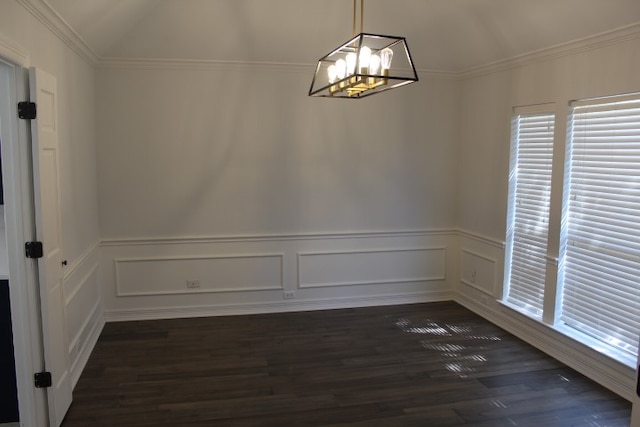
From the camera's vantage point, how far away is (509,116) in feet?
15.2

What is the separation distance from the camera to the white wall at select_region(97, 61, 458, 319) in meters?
4.77

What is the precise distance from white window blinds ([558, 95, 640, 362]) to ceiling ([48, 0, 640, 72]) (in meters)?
0.69

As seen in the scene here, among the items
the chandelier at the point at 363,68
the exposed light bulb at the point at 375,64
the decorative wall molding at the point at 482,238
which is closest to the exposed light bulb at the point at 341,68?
the chandelier at the point at 363,68

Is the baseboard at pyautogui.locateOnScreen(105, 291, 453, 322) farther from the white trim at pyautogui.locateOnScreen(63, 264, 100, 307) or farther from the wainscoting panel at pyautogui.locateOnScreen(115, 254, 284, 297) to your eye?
the white trim at pyautogui.locateOnScreen(63, 264, 100, 307)

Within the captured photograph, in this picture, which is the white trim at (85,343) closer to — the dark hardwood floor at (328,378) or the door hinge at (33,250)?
the dark hardwood floor at (328,378)

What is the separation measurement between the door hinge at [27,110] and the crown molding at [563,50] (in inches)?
150

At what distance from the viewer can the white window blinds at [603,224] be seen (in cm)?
344

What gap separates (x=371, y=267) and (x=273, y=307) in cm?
118

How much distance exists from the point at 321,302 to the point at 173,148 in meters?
2.26

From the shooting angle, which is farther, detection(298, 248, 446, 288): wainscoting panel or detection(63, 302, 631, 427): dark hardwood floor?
detection(298, 248, 446, 288): wainscoting panel

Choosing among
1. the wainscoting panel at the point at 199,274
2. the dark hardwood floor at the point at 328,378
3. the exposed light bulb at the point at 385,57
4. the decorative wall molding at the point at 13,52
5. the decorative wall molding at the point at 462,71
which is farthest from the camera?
the wainscoting panel at the point at 199,274

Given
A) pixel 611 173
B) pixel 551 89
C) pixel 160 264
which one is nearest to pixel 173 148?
pixel 160 264

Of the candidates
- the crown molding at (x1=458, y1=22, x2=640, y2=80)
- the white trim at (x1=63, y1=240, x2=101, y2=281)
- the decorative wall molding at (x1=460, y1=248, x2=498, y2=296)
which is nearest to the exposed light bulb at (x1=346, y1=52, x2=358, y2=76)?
the crown molding at (x1=458, y1=22, x2=640, y2=80)

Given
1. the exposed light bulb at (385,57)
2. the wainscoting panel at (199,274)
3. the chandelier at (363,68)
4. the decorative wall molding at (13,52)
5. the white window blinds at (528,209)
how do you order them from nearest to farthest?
the decorative wall molding at (13,52) → the chandelier at (363,68) → the exposed light bulb at (385,57) → the white window blinds at (528,209) → the wainscoting panel at (199,274)
